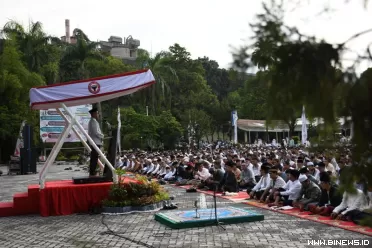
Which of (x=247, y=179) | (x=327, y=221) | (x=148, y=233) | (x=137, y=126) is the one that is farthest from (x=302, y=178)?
(x=137, y=126)

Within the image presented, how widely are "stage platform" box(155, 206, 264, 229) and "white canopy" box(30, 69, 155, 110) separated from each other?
2.97 m

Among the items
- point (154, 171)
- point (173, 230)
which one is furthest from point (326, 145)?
point (154, 171)

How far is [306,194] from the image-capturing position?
9.13m

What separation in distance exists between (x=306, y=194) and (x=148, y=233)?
3.69 meters

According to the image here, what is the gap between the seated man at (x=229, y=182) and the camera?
40.0ft

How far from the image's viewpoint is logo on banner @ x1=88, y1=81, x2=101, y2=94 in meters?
9.48

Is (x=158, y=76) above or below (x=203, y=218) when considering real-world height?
above

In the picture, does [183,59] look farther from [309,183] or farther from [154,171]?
[309,183]

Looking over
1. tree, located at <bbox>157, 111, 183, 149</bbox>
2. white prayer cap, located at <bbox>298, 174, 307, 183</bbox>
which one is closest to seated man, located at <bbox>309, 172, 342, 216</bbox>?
white prayer cap, located at <bbox>298, 174, 307, 183</bbox>

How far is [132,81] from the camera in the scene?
31.8 ft

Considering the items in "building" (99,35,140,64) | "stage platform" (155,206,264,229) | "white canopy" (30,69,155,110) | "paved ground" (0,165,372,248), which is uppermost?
"building" (99,35,140,64)

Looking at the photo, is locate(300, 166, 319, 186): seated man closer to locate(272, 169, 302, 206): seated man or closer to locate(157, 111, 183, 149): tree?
locate(272, 169, 302, 206): seated man

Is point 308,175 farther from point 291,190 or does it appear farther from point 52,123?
point 52,123

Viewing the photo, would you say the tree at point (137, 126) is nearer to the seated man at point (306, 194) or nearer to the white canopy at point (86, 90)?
the white canopy at point (86, 90)
